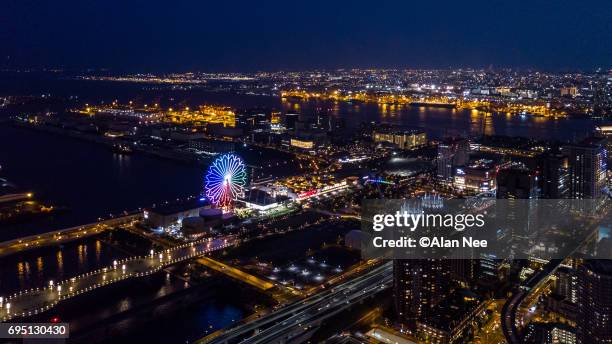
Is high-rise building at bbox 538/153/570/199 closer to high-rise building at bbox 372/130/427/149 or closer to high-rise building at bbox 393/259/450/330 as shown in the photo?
high-rise building at bbox 393/259/450/330

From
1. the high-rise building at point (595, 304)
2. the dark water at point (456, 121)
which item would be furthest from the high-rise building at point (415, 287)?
the dark water at point (456, 121)

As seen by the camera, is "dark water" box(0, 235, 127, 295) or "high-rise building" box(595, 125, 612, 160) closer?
"dark water" box(0, 235, 127, 295)

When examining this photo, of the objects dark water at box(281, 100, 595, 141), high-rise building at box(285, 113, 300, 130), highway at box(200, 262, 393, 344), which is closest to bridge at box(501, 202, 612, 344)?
highway at box(200, 262, 393, 344)

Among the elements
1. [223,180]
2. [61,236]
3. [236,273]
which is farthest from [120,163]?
[236,273]

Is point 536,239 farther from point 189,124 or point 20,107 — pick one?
point 20,107

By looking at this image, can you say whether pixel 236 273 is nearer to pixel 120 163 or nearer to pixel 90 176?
pixel 90 176

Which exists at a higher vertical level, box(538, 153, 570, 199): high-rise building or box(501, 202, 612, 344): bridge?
box(538, 153, 570, 199): high-rise building
